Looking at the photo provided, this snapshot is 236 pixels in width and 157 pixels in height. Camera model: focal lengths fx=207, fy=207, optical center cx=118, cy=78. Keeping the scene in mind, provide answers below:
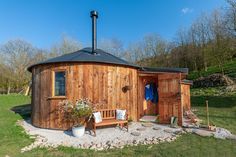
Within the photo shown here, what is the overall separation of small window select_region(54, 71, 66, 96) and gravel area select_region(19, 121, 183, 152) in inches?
65.7

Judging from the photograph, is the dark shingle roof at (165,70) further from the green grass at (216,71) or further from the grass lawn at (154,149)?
the green grass at (216,71)

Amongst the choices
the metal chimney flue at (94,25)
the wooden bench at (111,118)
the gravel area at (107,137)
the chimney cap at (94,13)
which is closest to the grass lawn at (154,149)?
the gravel area at (107,137)

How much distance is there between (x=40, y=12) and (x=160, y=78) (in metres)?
14.3

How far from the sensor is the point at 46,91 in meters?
9.46

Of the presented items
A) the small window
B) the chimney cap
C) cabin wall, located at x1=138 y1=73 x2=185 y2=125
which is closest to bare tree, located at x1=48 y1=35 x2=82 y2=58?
the chimney cap

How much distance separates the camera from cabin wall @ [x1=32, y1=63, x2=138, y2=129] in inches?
359

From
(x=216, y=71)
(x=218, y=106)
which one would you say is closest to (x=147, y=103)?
(x=218, y=106)

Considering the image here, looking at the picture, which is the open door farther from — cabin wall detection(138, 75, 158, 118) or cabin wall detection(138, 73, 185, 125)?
cabin wall detection(138, 75, 158, 118)

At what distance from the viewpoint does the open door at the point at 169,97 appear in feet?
30.3

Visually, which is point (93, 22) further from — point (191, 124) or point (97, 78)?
point (191, 124)

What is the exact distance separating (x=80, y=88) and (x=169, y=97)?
4078 millimetres

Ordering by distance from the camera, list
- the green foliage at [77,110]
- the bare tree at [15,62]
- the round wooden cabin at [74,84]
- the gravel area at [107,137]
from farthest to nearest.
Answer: the bare tree at [15,62]
the round wooden cabin at [74,84]
the green foliage at [77,110]
the gravel area at [107,137]

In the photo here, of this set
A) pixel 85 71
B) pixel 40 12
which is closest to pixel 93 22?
pixel 85 71

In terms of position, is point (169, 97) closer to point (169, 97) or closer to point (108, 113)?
point (169, 97)
